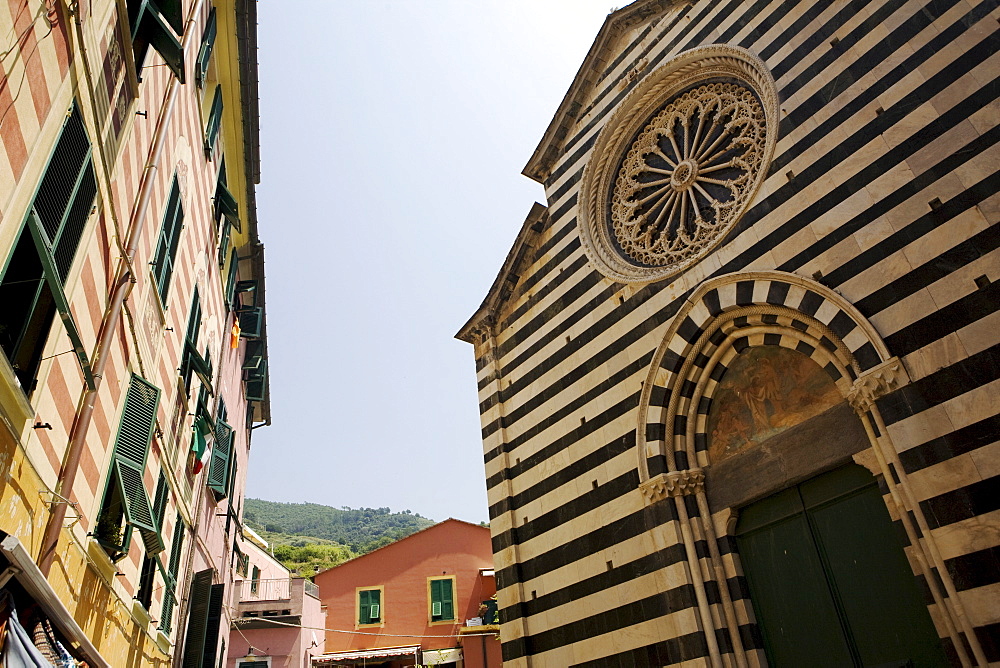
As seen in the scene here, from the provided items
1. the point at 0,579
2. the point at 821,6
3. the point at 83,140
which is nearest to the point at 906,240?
the point at 821,6

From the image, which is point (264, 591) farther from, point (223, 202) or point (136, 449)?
point (136, 449)

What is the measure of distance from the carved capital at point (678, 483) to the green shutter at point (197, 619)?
762cm

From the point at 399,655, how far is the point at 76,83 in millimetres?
22251

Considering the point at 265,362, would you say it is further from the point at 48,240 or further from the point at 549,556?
the point at 48,240

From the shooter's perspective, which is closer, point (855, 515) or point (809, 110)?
point (855, 515)

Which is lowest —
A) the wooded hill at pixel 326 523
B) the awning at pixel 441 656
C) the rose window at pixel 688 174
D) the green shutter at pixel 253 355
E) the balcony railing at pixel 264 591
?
the awning at pixel 441 656

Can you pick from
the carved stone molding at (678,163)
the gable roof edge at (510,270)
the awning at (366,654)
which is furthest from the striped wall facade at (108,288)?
the awning at (366,654)

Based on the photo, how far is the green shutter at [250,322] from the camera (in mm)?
16484

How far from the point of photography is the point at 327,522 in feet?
364

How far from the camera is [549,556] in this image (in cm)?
1145

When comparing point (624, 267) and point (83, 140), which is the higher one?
point (624, 267)

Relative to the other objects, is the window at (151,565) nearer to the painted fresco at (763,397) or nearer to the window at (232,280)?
the window at (232,280)

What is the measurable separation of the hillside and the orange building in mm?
62009

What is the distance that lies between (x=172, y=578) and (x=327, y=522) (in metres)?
106
